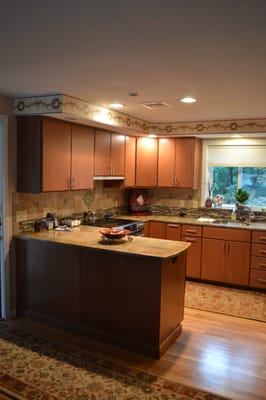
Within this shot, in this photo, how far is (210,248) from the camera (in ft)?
16.0

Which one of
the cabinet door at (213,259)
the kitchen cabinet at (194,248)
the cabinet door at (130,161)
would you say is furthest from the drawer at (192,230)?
the cabinet door at (130,161)

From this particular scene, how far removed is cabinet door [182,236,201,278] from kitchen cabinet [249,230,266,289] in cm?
74

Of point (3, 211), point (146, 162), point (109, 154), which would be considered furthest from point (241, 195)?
point (3, 211)

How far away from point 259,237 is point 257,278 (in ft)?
1.85

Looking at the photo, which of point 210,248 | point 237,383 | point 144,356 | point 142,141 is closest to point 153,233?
point 210,248

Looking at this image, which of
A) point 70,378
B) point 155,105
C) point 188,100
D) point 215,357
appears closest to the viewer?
point 70,378

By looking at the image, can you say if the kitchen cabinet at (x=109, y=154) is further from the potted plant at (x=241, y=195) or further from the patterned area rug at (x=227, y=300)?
the patterned area rug at (x=227, y=300)

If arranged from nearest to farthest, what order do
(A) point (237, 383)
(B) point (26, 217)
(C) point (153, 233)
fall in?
(A) point (237, 383)
(B) point (26, 217)
(C) point (153, 233)

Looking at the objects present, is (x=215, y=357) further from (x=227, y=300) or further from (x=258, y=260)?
(x=258, y=260)

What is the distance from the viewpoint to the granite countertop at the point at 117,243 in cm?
304

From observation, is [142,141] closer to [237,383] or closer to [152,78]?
[152,78]

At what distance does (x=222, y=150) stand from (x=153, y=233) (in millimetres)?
1718

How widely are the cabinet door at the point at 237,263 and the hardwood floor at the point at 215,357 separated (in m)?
1.05

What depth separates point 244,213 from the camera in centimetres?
511
